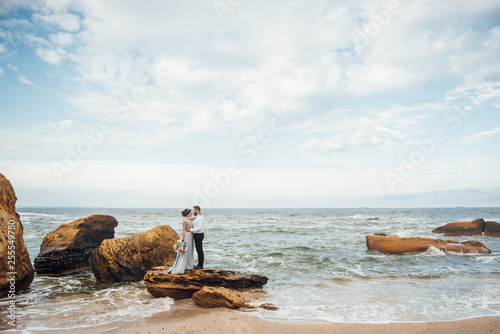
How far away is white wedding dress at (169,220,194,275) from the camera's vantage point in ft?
30.1

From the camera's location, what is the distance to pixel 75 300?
28.6 ft

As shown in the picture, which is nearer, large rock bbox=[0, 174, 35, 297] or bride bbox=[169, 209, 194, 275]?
large rock bbox=[0, 174, 35, 297]

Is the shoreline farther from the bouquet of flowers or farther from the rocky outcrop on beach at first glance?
the rocky outcrop on beach

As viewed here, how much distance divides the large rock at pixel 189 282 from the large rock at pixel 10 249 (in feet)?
11.5

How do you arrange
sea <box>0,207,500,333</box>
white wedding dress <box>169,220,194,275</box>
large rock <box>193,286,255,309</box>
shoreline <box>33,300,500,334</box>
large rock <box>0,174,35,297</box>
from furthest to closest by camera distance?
white wedding dress <box>169,220,194,275</box> → large rock <box>0,174,35,297</box> → large rock <box>193,286,255,309</box> → sea <box>0,207,500,333</box> → shoreline <box>33,300,500,334</box>

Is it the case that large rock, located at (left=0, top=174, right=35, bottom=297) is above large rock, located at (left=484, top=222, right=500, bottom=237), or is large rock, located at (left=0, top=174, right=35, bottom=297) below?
above

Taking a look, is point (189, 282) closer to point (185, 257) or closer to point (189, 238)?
point (185, 257)

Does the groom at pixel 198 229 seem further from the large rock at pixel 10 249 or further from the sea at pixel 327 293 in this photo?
the large rock at pixel 10 249

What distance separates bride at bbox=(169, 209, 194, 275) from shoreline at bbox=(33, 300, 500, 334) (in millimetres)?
2208

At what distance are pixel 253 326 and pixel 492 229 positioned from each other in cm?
2908

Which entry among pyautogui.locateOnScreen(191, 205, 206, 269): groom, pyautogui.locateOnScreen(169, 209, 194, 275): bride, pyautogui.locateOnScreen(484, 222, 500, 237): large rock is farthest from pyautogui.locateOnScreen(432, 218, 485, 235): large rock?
pyautogui.locateOnScreen(169, 209, 194, 275): bride

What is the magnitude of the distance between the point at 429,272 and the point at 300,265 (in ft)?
16.6

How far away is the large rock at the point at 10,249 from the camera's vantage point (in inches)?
323

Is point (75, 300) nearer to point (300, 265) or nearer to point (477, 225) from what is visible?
point (300, 265)
